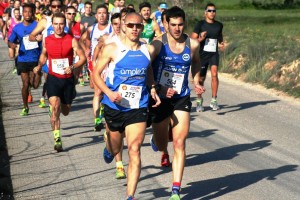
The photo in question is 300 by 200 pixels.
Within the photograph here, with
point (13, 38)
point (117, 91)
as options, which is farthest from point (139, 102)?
point (13, 38)

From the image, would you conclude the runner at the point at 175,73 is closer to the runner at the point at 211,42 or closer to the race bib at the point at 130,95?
the race bib at the point at 130,95

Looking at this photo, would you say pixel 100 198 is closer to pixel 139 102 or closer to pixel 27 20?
pixel 139 102

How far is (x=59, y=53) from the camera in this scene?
1227cm

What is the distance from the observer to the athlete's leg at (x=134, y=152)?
837cm

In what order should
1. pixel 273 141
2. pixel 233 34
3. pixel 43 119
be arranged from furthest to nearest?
1. pixel 233 34
2. pixel 43 119
3. pixel 273 141

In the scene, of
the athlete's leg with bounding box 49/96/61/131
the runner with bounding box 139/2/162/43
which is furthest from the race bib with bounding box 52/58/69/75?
the runner with bounding box 139/2/162/43

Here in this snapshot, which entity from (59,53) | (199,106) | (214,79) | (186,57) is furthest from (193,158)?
(214,79)

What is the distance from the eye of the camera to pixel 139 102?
28.7 feet

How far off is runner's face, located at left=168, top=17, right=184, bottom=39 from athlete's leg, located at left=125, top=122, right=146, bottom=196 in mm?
1159

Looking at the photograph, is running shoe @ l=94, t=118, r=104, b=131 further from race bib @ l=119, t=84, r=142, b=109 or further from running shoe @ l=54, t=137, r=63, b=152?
race bib @ l=119, t=84, r=142, b=109

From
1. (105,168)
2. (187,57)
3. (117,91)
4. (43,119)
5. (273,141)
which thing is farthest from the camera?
(43,119)

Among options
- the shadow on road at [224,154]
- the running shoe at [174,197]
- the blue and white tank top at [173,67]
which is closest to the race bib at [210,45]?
the shadow on road at [224,154]

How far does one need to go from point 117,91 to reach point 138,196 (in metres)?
1.21

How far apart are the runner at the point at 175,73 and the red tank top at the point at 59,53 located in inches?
114
